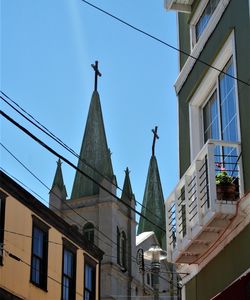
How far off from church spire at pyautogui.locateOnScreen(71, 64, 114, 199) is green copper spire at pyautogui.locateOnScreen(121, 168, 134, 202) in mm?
1648

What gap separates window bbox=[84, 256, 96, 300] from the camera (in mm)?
26484

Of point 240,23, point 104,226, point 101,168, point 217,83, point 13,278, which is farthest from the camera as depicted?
point 101,168

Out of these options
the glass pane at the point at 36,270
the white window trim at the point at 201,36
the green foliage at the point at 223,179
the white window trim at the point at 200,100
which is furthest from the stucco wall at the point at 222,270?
the glass pane at the point at 36,270

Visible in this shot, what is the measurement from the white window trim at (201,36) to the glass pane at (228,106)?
0.76 meters

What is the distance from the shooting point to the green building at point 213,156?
9.44 m

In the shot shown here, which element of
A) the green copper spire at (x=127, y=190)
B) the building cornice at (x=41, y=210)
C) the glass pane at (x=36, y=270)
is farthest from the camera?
the green copper spire at (x=127, y=190)

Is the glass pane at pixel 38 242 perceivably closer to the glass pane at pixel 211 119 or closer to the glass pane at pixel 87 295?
the glass pane at pixel 87 295

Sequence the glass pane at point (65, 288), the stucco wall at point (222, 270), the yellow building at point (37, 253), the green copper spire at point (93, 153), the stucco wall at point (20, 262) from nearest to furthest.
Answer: the stucco wall at point (222, 270) → the stucco wall at point (20, 262) → the yellow building at point (37, 253) → the glass pane at point (65, 288) → the green copper spire at point (93, 153)

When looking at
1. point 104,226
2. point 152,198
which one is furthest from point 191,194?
point 152,198

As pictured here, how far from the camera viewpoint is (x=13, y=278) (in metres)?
21.1

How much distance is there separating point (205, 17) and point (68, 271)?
1449cm

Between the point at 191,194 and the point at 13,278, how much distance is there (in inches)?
462

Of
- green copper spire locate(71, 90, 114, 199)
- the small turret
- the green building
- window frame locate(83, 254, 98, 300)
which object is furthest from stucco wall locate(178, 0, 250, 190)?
green copper spire locate(71, 90, 114, 199)

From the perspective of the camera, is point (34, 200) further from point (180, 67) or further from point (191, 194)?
point (191, 194)
